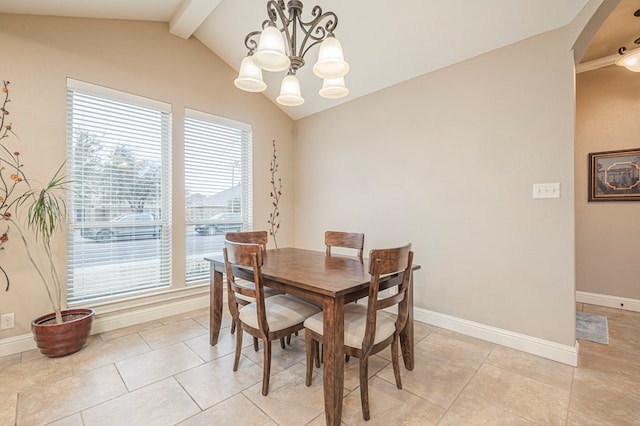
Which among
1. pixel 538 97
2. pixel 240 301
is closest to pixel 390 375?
pixel 240 301

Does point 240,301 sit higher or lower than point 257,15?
lower

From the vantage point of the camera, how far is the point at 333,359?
4.81 feet

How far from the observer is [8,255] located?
2246 mm

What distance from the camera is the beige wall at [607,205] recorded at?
3.12m

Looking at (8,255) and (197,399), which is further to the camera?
(8,255)

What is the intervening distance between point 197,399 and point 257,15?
3.25m

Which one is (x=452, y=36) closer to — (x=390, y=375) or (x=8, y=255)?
(x=390, y=375)

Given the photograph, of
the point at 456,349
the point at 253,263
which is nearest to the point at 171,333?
the point at 253,263

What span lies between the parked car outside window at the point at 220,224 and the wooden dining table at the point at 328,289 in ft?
3.77

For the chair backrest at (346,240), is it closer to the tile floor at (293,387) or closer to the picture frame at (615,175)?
the tile floor at (293,387)

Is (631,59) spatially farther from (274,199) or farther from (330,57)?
(274,199)

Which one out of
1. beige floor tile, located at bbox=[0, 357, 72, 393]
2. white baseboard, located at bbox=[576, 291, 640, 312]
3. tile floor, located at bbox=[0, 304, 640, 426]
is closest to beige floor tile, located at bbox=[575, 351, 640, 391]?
tile floor, located at bbox=[0, 304, 640, 426]

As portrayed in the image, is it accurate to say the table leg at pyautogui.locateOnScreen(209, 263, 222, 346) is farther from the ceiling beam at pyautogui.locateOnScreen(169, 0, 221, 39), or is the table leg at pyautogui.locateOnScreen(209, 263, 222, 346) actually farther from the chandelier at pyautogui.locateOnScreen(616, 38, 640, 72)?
the chandelier at pyautogui.locateOnScreen(616, 38, 640, 72)

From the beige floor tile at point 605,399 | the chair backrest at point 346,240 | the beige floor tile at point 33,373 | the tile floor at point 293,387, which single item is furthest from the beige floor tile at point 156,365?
the beige floor tile at point 605,399
